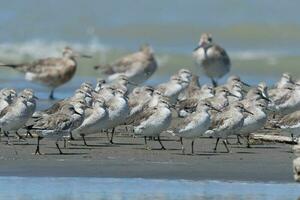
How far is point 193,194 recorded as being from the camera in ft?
51.6

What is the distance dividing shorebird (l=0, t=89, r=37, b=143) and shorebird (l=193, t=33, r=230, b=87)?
39.6ft

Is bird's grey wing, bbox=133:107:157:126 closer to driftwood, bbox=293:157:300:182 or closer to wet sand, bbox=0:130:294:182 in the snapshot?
wet sand, bbox=0:130:294:182

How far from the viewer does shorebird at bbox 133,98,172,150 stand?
20719mm

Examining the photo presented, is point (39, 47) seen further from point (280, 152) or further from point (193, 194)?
point (193, 194)

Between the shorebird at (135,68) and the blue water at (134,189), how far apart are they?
14921 mm

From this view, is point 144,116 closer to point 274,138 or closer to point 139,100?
point 274,138

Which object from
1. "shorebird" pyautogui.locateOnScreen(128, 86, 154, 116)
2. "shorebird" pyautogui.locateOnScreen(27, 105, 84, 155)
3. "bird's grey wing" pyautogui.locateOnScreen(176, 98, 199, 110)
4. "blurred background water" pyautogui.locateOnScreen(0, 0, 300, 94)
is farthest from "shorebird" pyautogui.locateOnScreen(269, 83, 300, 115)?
"blurred background water" pyautogui.locateOnScreen(0, 0, 300, 94)

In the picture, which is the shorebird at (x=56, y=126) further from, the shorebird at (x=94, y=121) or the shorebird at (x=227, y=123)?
the shorebird at (x=227, y=123)

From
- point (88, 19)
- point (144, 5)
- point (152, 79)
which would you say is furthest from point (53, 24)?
point (152, 79)

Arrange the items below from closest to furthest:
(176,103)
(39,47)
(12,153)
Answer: (12,153)
(176,103)
(39,47)

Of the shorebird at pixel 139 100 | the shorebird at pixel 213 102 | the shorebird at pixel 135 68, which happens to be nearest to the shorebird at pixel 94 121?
the shorebird at pixel 139 100

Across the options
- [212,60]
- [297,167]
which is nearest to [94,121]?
[297,167]

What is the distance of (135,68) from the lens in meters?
32.0

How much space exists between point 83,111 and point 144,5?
3043cm
